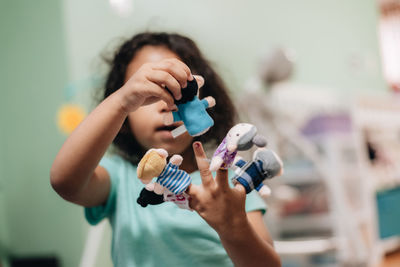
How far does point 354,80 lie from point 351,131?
2.68ft

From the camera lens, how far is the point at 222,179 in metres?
0.22

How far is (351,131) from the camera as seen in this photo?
1156 millimetres

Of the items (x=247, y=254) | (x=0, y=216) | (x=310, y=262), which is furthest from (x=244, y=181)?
(x=310, y=262)

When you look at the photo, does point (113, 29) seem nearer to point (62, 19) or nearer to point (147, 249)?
point (62, 19)

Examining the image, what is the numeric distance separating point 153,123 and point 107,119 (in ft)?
0.11

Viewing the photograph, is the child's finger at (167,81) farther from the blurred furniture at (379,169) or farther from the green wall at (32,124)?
the blurred furniture at (379,169)

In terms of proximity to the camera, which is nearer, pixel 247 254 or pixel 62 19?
pixel 247 254

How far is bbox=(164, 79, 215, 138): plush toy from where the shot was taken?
218 millimetres

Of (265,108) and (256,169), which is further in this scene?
(265,108)

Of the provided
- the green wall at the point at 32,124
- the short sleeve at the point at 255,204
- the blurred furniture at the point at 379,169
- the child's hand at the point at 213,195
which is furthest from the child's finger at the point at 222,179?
the blurred furniture at the point at 379,169

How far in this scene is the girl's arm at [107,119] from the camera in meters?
0.23

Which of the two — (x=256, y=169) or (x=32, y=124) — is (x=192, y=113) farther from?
(x=32, y=124)

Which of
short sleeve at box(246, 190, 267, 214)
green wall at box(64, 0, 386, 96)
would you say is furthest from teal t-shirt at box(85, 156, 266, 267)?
green wall at box(64, 0, 386, 96)

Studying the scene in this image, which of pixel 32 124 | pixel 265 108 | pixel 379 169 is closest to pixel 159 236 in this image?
pixel 32 124
